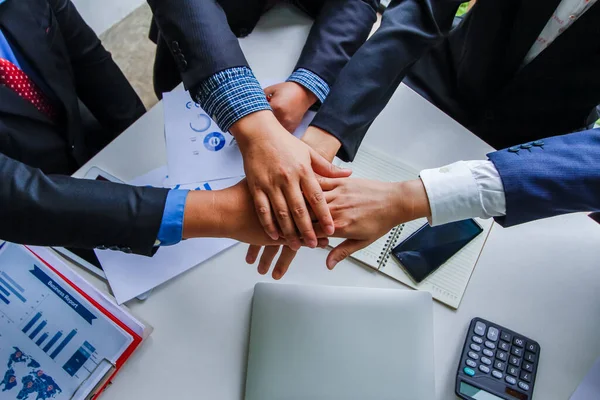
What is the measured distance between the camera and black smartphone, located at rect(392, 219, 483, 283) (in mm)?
780

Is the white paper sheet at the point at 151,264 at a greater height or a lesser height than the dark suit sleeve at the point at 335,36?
lesser

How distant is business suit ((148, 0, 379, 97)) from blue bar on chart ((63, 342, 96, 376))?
0.48 meters

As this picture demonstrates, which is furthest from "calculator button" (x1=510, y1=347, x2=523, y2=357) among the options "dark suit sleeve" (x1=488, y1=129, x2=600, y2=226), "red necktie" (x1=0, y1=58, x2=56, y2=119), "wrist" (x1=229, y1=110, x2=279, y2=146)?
"red necktie" (x1=0, y1=58, x2=56, y2=119)

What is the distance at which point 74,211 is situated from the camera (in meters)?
0.71

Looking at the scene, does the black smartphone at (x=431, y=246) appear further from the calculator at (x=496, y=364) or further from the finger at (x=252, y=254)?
the finger at (x=252, y=254)

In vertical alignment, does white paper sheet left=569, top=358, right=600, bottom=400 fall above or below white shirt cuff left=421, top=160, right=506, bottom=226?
below

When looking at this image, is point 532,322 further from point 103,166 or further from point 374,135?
point 103,166

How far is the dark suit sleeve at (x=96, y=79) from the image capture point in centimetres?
113

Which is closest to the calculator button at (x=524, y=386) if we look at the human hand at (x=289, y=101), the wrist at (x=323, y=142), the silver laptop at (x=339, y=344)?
the silver laptop at (x=339, y=344)

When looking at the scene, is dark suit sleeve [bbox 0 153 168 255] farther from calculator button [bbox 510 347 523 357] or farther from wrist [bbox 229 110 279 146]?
calculator button [bbox 510 347 523 357]

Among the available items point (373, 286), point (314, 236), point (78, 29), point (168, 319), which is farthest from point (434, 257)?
point (78, 29)

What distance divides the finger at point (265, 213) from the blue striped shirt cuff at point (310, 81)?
26 cm

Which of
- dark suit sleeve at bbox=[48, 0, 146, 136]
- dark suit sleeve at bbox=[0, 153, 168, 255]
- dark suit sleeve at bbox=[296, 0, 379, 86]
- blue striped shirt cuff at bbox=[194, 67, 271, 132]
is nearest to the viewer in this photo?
dark suit sleeve at bbox=[0, 153, 168, 255]

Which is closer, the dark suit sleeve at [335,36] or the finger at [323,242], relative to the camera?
the finger at [323,242]
